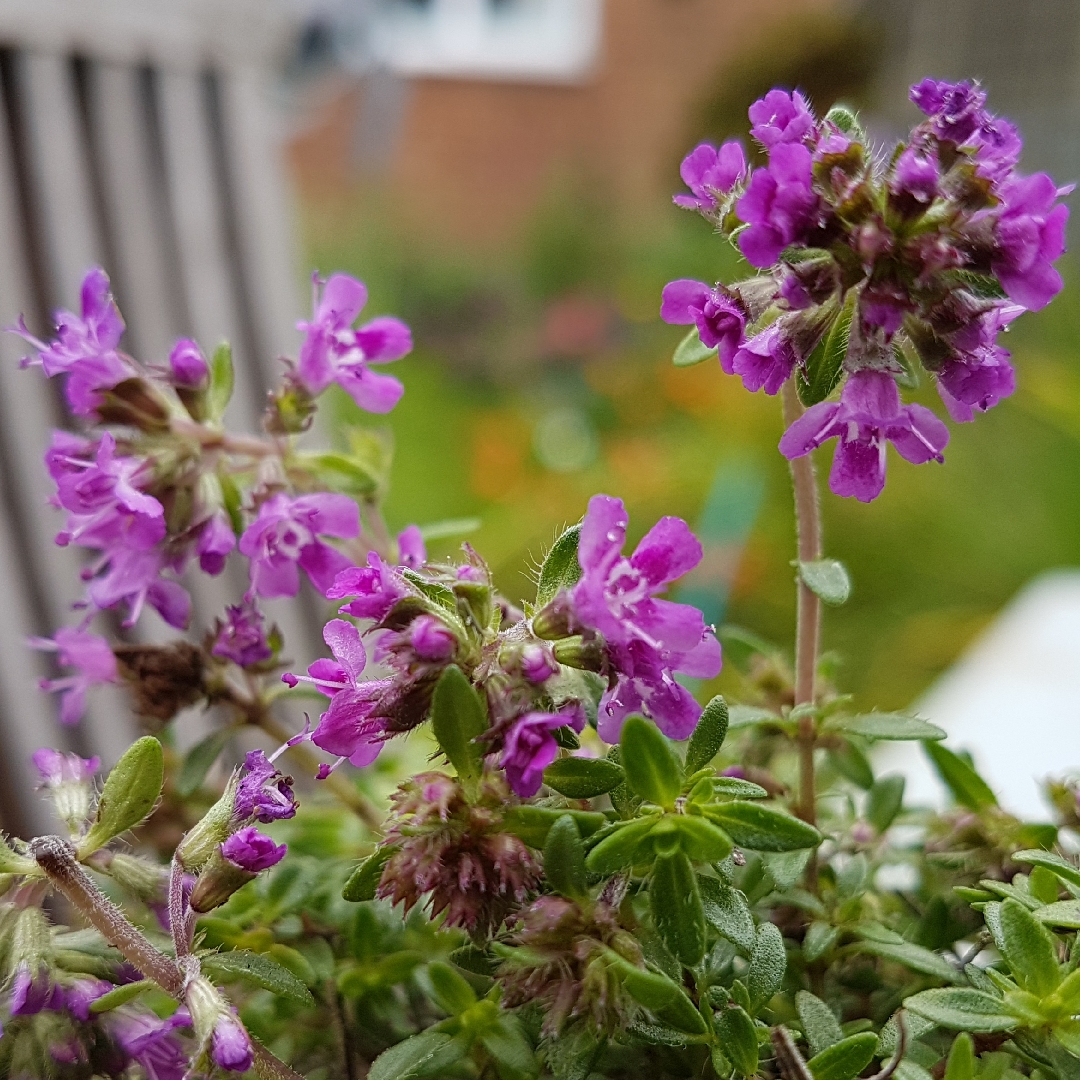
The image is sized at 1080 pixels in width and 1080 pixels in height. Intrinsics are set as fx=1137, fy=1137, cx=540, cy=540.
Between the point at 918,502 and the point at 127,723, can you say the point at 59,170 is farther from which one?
the point at 918,502

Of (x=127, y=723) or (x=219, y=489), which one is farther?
(x=127, y=723)

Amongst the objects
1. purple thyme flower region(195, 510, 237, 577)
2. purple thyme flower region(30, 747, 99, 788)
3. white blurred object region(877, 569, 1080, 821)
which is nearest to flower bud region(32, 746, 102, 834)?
purple thyme flower region(30, 747, 99, 788)

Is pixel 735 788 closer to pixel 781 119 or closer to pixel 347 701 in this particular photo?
pixel 347 701

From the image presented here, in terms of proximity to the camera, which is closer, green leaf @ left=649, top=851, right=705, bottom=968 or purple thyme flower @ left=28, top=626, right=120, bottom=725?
green leaf @ left=649, top=851, right=705, bottom=968

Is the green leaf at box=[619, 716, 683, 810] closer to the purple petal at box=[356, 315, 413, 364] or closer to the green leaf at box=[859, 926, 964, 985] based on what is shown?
the green leaf at box=[859, 926, 964, 985]

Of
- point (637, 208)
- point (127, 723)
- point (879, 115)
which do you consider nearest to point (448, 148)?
point (637, 208)

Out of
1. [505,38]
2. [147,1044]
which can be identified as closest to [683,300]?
[147,1044]
